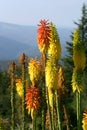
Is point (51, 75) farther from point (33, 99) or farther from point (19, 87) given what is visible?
point (19, 87)

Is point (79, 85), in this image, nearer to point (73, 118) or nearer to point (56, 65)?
point (56, 65)

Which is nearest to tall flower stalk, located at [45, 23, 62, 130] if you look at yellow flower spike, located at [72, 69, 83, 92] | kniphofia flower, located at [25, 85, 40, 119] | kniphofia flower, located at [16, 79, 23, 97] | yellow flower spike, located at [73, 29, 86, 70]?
yellow flower spike, located at [73, 29, 86, 70]

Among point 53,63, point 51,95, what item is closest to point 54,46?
point 53,63

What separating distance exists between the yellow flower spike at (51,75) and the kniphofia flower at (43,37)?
483 millimetres

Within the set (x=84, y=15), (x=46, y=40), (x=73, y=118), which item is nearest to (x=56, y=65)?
(x=46, y=40)

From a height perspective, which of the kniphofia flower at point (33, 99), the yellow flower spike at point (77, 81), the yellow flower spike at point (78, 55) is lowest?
the kniphofia flower at point (33, 99)

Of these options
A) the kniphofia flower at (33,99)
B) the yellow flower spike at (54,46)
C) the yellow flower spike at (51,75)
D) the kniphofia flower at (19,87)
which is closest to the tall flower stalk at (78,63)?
the yellow flower spike at (54,46)

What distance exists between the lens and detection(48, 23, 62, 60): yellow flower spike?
8.82 meters

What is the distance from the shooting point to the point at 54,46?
8.89 m

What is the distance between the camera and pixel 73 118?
3572 cm

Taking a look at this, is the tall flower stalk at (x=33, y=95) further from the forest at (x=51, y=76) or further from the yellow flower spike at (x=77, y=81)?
the yellow flower spike at (x=77, y=81)

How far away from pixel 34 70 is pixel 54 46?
5.42 feet

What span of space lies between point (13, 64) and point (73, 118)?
25.3m

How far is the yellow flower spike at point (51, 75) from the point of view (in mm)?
8562
